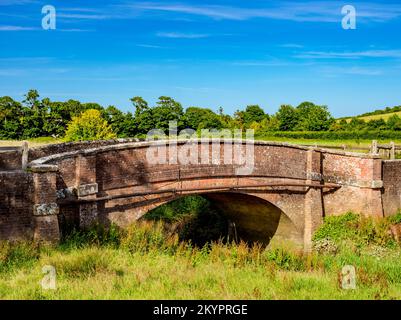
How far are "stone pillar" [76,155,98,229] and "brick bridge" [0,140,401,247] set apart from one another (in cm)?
2

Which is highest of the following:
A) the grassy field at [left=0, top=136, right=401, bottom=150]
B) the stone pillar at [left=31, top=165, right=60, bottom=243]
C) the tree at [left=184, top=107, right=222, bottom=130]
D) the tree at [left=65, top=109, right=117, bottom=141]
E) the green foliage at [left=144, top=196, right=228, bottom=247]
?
the tree at [left=184, top=107, right=222, bottom=130]

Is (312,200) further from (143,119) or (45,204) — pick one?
(143,119)

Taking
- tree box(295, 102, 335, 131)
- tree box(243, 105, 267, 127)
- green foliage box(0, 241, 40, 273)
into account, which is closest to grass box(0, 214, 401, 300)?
green foliage box(0, 241, 40, 273)

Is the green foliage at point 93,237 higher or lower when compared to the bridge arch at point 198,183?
lower

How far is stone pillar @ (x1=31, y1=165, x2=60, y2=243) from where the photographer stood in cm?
967

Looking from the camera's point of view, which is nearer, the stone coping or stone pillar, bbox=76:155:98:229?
the stone coping

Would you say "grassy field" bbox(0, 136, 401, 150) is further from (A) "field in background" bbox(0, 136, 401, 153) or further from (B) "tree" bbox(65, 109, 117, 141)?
(B) "tree" bbox(65, 109, 117, 141)

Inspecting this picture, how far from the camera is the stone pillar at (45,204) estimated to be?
31.7 feet

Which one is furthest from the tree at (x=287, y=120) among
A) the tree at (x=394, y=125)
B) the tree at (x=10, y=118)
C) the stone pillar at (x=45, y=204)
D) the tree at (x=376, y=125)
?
the stone pillar at (x=45, y=204)

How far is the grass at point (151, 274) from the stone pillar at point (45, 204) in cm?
35

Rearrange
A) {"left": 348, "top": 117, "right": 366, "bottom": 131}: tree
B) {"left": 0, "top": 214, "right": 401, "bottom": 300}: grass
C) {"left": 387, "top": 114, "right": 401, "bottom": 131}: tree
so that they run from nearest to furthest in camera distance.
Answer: {"left": 0, "top": 214, "right": 401, "bottom": 300}: grass < {"left": 387, "top": 114, "right": 401, "bottom": 131}: tree < {"left": 348, "top": 117, "right": 366, "bottom": 131}: tree

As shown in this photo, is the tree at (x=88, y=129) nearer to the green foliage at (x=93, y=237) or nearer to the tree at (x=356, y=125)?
the green foliage at (x=93, y=237)

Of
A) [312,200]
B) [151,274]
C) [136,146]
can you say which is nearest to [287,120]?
[312,200]
